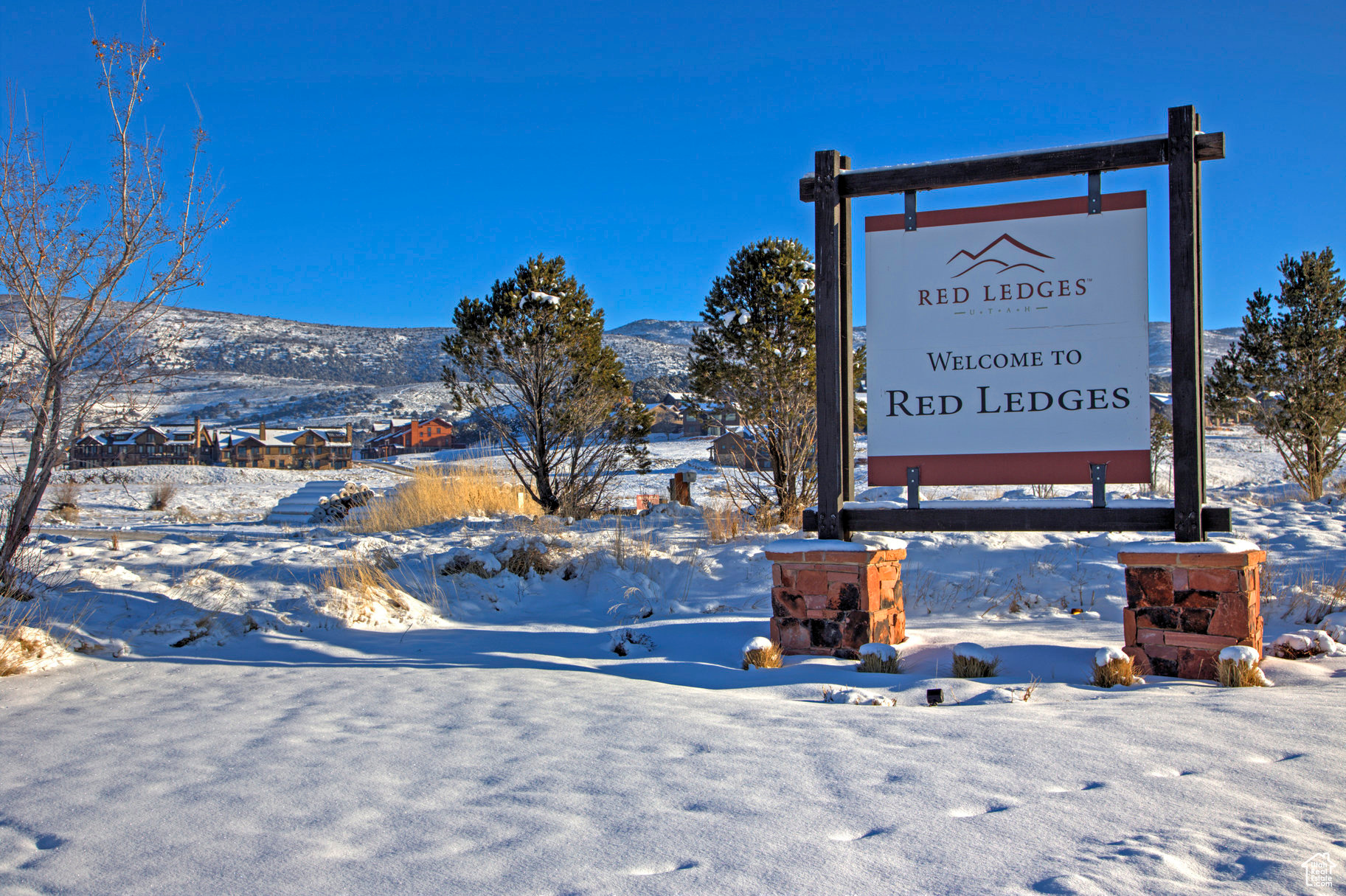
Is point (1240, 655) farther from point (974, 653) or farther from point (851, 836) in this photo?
point (851, 836)

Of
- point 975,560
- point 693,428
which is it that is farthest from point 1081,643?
point 693,428

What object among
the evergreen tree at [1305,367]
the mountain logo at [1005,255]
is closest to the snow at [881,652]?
the mountain logo at [1005,255]

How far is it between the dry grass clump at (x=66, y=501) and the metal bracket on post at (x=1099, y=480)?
1355 cm

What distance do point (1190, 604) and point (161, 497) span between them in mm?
17288

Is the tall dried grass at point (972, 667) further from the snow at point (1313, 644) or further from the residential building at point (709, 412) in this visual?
the residential building at point (709, 412)

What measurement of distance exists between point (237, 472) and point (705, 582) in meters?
22.6

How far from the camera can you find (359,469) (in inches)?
A: 1187

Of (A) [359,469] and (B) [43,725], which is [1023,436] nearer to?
(B) [43,725]

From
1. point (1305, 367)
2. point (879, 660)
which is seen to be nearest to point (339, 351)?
point (1305, 367)

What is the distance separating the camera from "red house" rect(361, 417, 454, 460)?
51.6m

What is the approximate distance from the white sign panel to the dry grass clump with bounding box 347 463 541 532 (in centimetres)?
664

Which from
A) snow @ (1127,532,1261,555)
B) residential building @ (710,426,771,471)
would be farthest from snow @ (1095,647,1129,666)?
residential building @ (710,426,771,471)

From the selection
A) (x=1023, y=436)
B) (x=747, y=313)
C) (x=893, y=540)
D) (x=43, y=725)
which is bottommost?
(x=43, y=725)

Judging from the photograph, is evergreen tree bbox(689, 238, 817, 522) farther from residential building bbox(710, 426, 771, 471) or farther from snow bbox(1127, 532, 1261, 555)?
snow bbox(1127, 532, 1261, 555)
